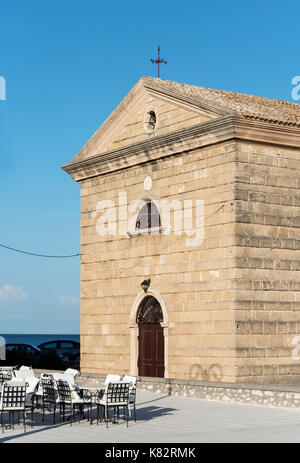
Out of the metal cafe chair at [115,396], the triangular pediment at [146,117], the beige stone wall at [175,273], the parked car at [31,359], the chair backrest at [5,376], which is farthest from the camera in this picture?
the parked car at [31,359]

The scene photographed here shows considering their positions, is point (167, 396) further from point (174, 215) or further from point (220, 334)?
point (174, 215)

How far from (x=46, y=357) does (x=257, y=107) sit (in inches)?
512

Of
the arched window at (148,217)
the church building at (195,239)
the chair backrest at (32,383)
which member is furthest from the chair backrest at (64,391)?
the arched window at (148,217)

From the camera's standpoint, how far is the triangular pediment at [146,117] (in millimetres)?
22500

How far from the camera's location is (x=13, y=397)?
14758 mm

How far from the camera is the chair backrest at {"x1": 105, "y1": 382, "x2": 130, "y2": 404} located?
15.5 metres

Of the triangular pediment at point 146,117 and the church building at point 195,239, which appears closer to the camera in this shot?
the church building at point 195,239

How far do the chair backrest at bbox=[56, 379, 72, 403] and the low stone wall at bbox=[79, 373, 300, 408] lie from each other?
462 cm

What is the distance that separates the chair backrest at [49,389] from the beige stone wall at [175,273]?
562 cm

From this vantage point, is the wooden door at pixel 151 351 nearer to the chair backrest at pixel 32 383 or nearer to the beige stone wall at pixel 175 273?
the beige stone wall at pixel 175 273

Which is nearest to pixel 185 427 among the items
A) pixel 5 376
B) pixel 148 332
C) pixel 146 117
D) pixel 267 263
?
pixel 5 376

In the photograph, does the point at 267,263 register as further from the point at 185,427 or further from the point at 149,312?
the point at 185,427

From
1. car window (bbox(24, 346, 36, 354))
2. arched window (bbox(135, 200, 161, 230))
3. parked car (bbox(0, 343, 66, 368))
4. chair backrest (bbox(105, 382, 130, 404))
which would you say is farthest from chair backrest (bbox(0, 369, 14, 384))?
car window (bbox(24, 346, 36, 354))

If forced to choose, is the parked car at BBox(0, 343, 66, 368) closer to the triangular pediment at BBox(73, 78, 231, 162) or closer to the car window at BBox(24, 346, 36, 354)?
the car window at BBox(24, 346, 36, 354)
